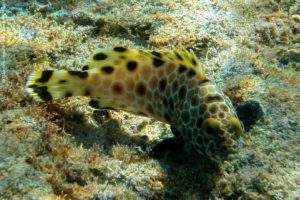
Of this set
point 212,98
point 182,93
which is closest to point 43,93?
point 182,93

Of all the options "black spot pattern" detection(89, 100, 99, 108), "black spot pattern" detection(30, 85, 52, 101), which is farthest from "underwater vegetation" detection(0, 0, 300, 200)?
"black spot pattern" detection(89, 100, 99, 108)

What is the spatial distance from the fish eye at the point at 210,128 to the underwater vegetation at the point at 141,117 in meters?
0.34

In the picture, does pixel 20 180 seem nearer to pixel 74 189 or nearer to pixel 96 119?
pixel 74 189

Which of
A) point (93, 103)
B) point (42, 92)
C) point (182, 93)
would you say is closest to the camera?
point (182, 93)

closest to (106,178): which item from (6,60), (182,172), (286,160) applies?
(182,172)

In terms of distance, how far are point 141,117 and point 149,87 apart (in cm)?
87

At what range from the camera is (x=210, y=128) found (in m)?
2.96

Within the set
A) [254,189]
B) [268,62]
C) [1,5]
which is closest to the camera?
[254,189]

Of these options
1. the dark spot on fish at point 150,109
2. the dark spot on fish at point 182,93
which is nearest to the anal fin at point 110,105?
the dark spot on fish at point 150,109

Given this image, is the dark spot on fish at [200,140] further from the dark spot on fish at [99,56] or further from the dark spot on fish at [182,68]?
the dark spot on fish at [99,56]

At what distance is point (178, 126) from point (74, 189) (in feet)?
5.12

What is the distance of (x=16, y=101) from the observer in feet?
11.4

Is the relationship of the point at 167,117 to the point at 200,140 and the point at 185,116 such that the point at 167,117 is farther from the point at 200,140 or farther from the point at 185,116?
the point at 200,140

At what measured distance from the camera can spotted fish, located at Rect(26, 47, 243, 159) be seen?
10.5 ft
